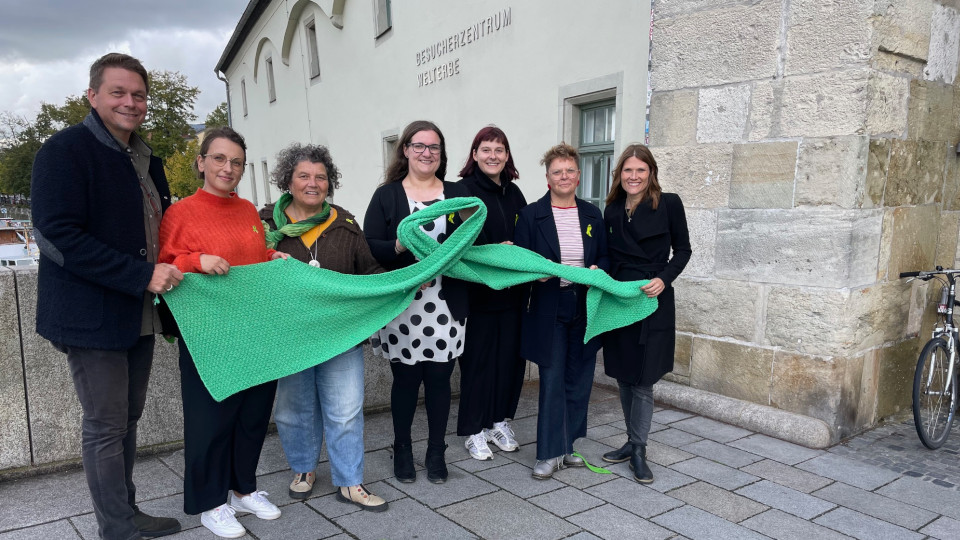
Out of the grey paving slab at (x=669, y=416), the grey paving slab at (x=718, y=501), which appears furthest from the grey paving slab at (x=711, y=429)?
the grey paving slab at (x=718, y=501)

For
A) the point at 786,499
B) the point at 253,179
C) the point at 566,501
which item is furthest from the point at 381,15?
the point at 253,179

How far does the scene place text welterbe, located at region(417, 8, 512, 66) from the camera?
805cm

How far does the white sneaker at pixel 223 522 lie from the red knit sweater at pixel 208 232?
3.57ft

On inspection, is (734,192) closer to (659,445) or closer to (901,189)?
(901,189)

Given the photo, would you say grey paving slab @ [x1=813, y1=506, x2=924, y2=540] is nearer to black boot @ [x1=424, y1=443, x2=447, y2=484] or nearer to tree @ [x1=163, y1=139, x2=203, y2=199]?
black boot @ [x1=424, y1=443, x2=447, y2=484]

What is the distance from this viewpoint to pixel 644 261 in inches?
125

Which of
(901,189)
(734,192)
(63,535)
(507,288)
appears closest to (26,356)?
(63,535)

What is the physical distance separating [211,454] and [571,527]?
161 centimetres

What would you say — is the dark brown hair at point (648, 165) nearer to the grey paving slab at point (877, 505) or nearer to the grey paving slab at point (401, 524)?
the grey paving slab at point (877, 505)

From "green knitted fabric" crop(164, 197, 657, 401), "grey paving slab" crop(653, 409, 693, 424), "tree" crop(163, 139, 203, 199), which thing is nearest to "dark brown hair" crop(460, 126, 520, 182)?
"green knitted fabric" crop(164, 197, 657, 401)

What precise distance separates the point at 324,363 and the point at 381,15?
10.9m

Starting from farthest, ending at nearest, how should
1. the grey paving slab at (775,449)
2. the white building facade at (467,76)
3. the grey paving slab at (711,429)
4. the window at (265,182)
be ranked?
the window at (265,182), the white building facade at (467,76), the grey paving slab at (711,429), the grey paving slab at (775,449)

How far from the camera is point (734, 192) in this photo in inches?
161

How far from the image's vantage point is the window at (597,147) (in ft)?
21.2
